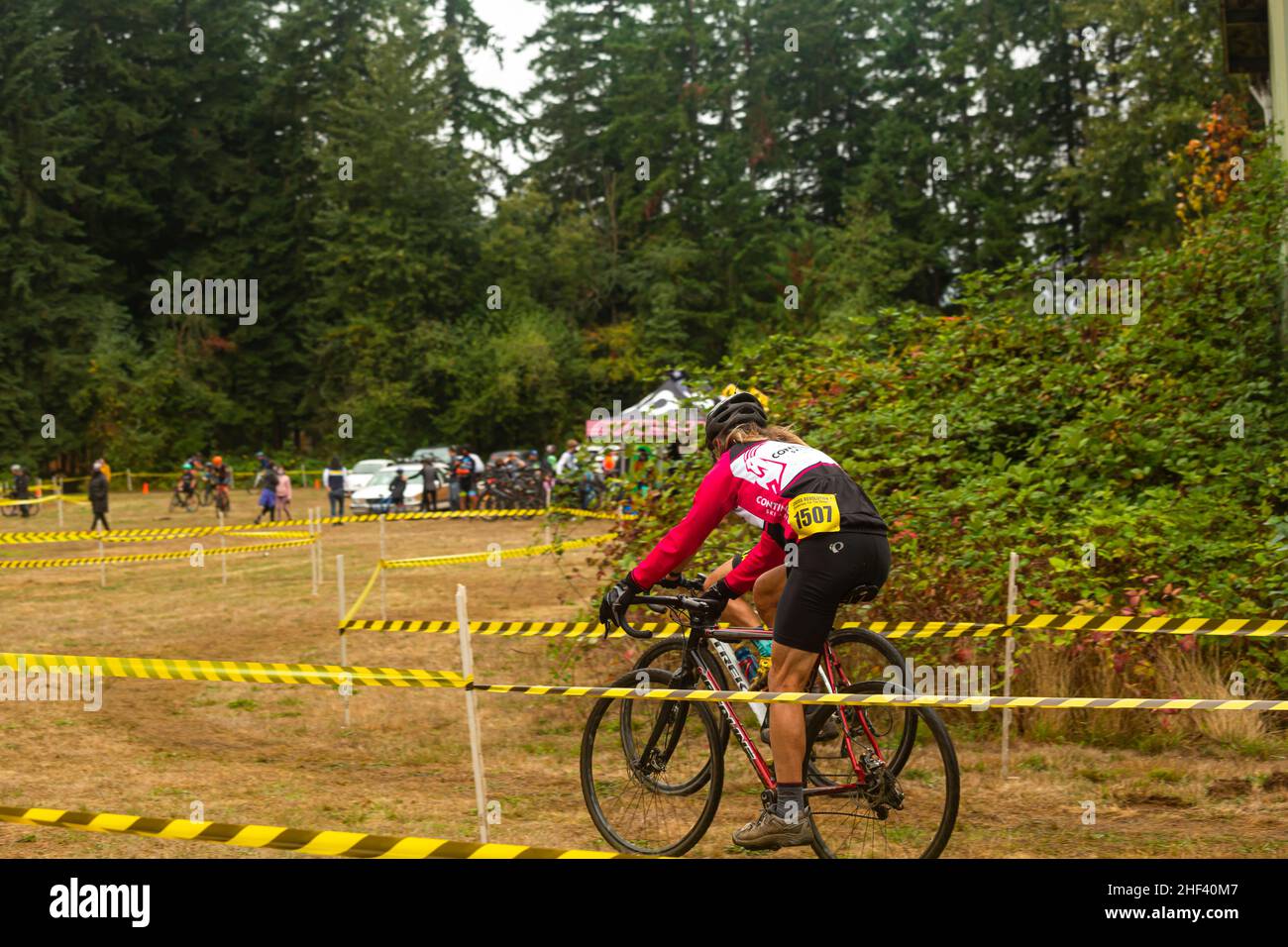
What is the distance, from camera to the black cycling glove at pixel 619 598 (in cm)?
593

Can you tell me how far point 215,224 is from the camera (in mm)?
64438

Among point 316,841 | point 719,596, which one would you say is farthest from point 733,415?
point 316,841

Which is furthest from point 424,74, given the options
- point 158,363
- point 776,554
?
point 776,554

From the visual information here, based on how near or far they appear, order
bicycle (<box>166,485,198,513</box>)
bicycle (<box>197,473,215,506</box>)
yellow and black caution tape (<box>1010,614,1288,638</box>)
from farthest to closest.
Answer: bicycle (<box>197,473,215,506</box>) < bicycle (<box>166,485,198,513</box>) < yellow and black caution tape (<box>1010,614,1288,638</box>)

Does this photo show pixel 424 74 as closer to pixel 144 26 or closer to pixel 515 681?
pixel 144 26

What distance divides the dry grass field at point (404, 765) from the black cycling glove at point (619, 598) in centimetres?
124

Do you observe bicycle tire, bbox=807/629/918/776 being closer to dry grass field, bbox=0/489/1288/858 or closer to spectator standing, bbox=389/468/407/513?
dry grass field, bbox=0/489/1288/858

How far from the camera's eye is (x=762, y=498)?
18.7ft

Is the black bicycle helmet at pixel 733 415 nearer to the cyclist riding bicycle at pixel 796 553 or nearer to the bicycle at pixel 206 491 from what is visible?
the cyclist riding bicycle at pixel 796 553

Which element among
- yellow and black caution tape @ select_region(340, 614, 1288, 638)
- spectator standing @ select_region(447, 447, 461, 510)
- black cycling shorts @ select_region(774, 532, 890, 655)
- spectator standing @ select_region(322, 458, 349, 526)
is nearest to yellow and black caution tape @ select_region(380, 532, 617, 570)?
yellow and black caution tape @ select_region(340, 614, 1288, 638)

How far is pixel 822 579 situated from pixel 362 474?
1402 inches

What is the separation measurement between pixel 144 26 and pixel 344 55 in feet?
30.9

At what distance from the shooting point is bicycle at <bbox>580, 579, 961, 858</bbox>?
571cm

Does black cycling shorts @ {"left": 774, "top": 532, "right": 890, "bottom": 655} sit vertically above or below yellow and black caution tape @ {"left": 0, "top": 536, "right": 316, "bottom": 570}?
above
